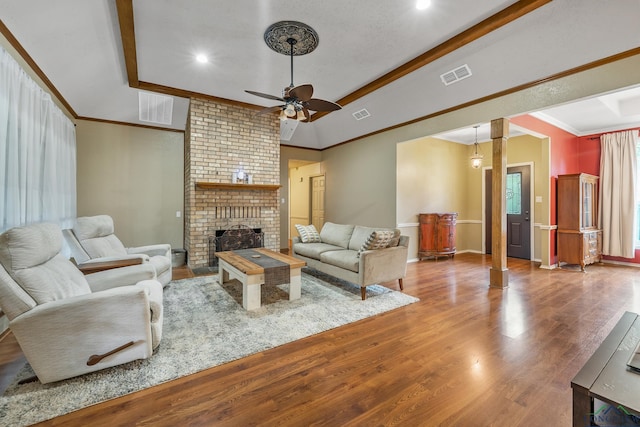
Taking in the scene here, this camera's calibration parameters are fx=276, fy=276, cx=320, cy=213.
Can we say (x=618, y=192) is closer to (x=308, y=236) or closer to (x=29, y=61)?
(x=308, y=236)

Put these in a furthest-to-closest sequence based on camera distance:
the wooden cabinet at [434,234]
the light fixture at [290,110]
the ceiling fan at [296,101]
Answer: the wooden cabinet at [434,234], the light fixture at [290,110], the ceiling fan at [296,101]

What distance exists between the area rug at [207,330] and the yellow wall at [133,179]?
2.19m

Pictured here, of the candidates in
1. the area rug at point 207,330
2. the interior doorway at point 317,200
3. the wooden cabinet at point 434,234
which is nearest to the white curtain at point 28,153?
the area rug at point 207,330

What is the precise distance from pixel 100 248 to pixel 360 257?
3341 mm

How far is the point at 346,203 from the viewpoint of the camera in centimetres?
718

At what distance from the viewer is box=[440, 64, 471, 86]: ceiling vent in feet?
A: 12.5

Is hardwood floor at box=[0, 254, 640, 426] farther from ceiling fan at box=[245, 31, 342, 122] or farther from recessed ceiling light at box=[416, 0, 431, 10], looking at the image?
recessed ceiling light at box=[416, 0, 431, 10]

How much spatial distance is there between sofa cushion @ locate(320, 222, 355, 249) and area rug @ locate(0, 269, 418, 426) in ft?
2.18

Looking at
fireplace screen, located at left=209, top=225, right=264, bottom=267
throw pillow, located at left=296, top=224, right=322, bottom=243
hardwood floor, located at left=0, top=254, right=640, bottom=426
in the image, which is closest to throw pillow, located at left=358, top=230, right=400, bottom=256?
hardwood floor, located at left=0, top=254, right=640, bottom=426

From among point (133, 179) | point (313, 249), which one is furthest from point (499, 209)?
point (133, 179)

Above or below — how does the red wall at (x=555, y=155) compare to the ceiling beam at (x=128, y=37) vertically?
below

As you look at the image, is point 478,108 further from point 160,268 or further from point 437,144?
point 160,268

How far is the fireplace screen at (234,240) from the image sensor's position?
5.43 m

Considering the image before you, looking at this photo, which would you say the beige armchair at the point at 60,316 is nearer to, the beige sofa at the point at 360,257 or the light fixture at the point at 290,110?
the beige sofa at the point at 360,257
